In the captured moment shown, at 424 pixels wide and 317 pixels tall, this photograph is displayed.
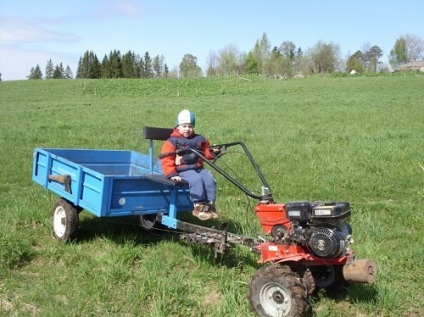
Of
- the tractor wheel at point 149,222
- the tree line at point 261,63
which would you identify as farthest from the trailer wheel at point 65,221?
the tree line at point 261,63

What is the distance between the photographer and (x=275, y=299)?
4180 millimetres

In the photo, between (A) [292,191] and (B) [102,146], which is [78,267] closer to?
(A) [292,191]

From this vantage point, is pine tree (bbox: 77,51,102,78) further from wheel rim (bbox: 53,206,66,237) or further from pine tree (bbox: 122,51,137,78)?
wheel rim (bbox: 53,206,66,237)

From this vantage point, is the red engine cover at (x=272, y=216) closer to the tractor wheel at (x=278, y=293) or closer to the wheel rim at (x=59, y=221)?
the tractor wheel at (x=278, y=293)

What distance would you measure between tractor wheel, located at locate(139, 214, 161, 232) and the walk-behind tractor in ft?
0.04

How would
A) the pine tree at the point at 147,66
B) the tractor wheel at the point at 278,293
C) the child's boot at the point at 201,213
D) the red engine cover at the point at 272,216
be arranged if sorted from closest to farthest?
the tractor wheel at the point at 278,293 < the red engine cover at the point at 272,216 < the child's boot at the point at 201,213 < the pine tree at the point at 147,66

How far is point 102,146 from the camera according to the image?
42.0 feet

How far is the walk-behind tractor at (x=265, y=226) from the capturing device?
160 inches

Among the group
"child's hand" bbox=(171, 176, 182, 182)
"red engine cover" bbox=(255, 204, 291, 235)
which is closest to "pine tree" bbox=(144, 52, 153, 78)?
"child's hand" bbox=(171, 176, 182, 182)

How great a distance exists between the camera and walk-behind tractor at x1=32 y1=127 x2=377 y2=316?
13.4ft

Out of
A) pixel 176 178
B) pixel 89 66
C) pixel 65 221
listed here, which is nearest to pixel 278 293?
pixel 176 178

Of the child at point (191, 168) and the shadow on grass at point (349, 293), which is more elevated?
the child at point (191, 168)

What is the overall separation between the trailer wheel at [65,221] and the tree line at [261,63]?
8976cm

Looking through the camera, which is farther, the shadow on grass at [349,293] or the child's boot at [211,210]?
the child's boot at [211,210]
